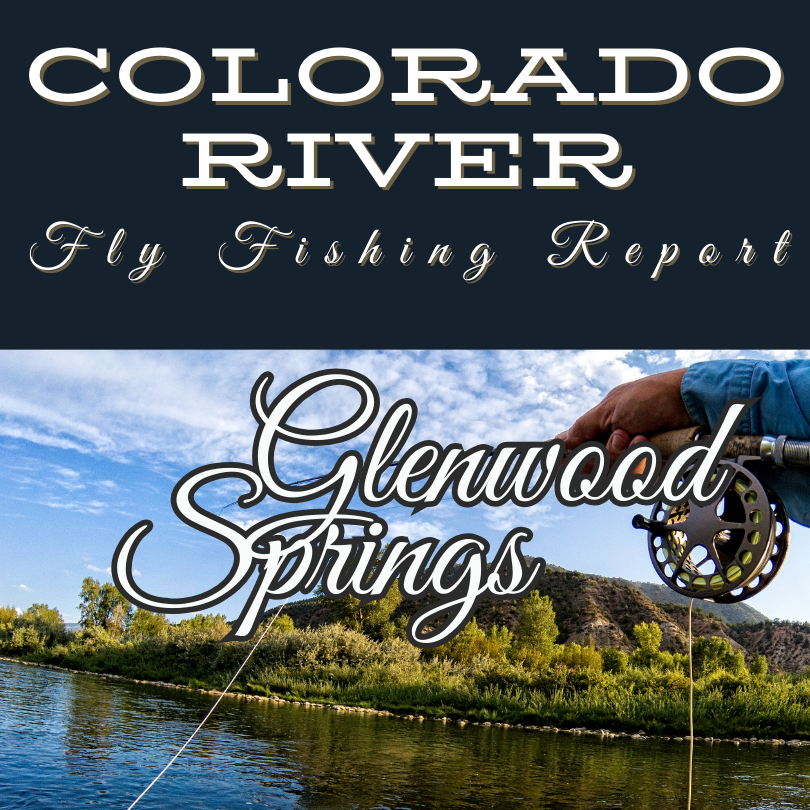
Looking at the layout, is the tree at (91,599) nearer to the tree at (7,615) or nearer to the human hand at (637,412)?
the tree at (7,615)

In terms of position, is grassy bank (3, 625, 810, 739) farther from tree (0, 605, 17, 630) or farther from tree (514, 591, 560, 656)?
tree (0, 605, 17, 630)

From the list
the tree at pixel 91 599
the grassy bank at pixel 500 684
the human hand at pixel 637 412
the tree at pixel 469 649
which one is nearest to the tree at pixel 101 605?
the tree at pixel 91 599

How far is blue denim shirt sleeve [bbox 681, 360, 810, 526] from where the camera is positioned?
1.79m

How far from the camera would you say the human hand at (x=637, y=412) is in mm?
2129

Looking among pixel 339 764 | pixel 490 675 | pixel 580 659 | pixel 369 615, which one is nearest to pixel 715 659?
pixel 580 659

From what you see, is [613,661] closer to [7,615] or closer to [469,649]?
[469,649]

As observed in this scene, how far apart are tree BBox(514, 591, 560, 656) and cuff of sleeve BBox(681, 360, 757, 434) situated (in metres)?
33.4

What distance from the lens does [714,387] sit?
1.95 meters

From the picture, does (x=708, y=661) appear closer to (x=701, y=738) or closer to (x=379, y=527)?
(x=701, y=738)

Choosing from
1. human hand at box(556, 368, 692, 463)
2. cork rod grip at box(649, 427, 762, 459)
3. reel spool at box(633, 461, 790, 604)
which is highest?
human hand at box(556, 368, 692, 463)

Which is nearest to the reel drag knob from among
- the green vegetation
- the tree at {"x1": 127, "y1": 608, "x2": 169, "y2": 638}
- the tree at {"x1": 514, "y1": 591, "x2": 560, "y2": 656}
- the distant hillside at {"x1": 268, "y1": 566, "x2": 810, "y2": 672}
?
the green vegetation

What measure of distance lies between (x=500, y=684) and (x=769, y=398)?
27552 mm

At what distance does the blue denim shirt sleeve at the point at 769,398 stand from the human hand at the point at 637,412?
0.09m

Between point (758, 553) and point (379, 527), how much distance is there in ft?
11.7
